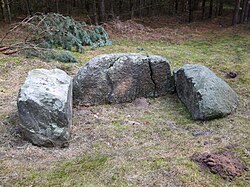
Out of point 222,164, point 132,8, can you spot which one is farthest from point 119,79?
point 132,8

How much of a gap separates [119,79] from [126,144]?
5.52 ft

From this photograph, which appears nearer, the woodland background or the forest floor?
the forest floor

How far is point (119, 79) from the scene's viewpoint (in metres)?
5.55

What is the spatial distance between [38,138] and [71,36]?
4.65m

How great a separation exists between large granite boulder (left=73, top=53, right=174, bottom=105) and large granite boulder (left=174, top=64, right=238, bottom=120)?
1.68 feet

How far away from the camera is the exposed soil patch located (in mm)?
3488

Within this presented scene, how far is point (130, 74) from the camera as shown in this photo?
5602 mm

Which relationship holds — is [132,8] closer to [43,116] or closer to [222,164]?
[43,116]

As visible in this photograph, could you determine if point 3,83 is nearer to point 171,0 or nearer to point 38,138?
point 38,138

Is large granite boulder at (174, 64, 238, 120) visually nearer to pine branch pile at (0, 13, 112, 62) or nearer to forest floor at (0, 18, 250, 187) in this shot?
forest floor at (0, 18, 250, 187)

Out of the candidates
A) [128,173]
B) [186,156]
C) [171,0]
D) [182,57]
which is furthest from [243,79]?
[171,0]

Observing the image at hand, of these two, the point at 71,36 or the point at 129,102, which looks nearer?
the point at 129,102

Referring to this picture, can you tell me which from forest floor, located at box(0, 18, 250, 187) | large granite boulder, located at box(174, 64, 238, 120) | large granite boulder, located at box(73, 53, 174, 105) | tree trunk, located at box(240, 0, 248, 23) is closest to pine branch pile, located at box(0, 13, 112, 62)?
forest floor, located at box(0, 18, 250, 187)

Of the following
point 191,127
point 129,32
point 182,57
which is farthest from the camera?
point 129,32
